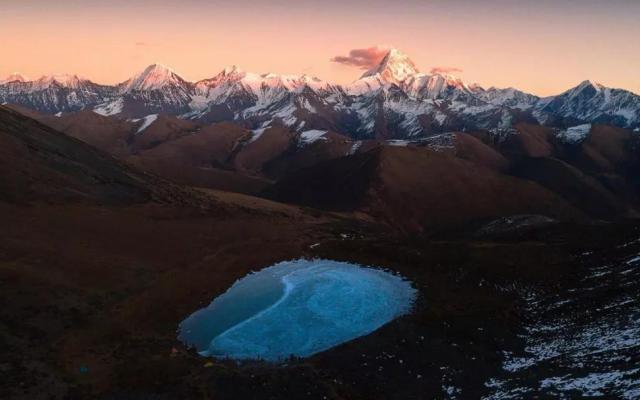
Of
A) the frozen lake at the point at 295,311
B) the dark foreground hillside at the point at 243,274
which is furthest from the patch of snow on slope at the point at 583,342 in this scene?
the frozen lake at the point at 295,311

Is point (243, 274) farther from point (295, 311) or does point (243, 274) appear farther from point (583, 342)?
point (583, 342)

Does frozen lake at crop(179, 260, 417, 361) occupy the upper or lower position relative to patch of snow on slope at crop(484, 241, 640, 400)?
lower

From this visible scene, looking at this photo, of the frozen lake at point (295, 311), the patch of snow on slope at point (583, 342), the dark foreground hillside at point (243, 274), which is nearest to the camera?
the patch of snow on slope at point (583, 342)

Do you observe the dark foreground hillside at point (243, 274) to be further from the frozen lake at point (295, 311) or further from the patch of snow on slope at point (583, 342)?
the frozen lake at point (295, 311)

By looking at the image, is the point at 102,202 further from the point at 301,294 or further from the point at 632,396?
the point at 632,396

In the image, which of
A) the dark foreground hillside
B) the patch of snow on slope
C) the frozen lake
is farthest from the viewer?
the frozen lake

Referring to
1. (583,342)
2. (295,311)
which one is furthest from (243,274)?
(583,342)

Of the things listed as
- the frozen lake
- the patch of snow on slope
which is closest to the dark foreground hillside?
the patch of snow on slope

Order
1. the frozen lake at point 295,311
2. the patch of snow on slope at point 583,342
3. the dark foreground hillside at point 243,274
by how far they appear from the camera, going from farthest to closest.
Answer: the frozen lake at point 295,311
the dark foreground hillside at point 243,274
the patch of snow on slope at point 583,342

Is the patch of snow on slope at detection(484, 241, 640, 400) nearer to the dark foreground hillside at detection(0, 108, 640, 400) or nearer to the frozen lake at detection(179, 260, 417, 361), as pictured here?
the dark foreground hillside at detection(0, 108, 640, 400)
